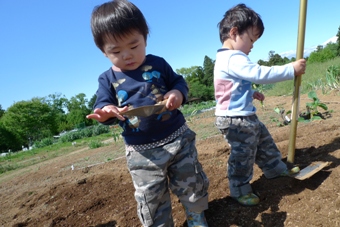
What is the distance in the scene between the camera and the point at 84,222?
226 cm

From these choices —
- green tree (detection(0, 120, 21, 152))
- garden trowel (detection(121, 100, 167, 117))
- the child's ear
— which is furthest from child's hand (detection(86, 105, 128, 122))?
green tree (detection(0, 120, 21, 152))

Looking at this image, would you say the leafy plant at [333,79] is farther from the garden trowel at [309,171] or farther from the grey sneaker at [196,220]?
the grey sneaker at [196,220]

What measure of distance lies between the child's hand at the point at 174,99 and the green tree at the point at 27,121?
3777 cm

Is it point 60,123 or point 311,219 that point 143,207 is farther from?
point 60,123

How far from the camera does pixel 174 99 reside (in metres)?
1.55

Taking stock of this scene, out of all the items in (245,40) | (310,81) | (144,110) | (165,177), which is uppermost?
(245,40)

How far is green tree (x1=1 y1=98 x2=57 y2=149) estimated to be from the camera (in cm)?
3425

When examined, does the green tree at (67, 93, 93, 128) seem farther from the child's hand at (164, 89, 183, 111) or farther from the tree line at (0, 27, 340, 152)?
the child's hand at (164, 89, 183, 111)

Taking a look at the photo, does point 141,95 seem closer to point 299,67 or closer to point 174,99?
point 174,99

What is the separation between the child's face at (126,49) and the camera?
4.95 ft

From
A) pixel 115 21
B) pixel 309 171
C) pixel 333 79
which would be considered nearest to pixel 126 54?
pixel 115 21

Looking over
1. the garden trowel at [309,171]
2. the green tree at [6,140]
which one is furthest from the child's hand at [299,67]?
the green tree at [6,140]

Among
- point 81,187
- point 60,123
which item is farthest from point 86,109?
point 81,187

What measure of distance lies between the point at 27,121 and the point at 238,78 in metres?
38.1
